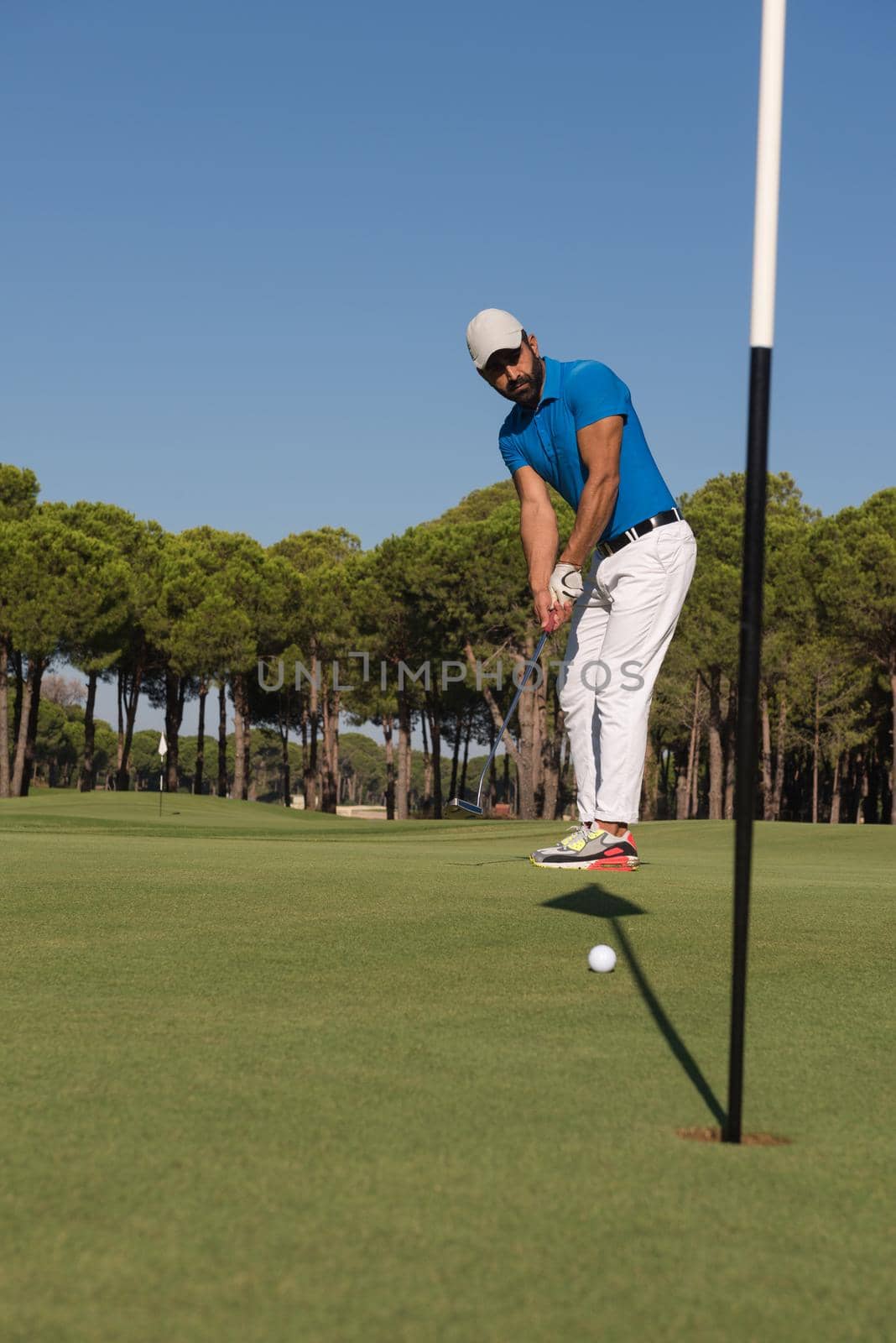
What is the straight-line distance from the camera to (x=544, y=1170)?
233cm

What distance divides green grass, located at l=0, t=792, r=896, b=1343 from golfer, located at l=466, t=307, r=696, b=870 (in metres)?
1.38

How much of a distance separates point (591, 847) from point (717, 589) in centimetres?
4259

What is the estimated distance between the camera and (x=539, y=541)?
7.21 metres

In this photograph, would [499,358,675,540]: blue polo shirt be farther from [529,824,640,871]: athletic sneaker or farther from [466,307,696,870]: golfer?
[529,824,640,871]: athletic sneaker

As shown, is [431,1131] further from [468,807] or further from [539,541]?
[468,807]

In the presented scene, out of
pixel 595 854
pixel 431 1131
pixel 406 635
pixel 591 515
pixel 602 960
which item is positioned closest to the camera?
pixel 431 1131

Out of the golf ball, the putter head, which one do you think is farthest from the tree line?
the golf ball

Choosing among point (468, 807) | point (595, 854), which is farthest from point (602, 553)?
point (468, 807)

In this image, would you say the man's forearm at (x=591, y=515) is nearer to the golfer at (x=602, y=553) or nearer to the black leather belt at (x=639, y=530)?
the golfer at (x=602, y=553)

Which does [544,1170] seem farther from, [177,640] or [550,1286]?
[177,640]

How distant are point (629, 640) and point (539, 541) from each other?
0.87 m

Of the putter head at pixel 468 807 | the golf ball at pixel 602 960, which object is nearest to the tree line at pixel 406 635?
the putter head at pixel 468 807

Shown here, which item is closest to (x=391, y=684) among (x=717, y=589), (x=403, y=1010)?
(x=717, y=589)

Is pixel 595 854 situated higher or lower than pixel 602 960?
higher
